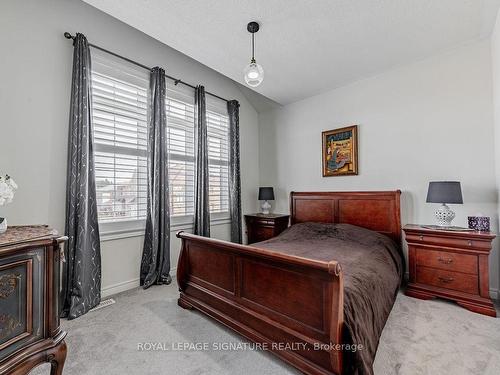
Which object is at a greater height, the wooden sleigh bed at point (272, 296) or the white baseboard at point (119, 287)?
the wooden sleigh bed at point (272, 296)

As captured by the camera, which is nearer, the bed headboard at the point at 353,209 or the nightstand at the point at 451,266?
the nightstand at the point at 451,266

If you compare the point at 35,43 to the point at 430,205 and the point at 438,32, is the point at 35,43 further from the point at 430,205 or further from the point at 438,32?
the point at 430,205

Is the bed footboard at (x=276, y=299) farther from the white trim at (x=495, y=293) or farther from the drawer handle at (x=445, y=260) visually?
the white trim at (x=495, y=293)

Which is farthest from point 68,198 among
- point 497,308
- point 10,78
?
point 497,308

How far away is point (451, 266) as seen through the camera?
2486 millimetres

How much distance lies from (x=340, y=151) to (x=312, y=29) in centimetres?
176

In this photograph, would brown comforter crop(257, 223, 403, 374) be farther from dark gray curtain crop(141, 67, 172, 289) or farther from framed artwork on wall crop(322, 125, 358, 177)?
dark gray curtain crop(141, 67, 172, 289)

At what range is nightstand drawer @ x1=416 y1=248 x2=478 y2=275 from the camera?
2.39m

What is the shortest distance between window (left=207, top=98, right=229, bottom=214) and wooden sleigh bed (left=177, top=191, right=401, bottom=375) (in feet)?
4.92

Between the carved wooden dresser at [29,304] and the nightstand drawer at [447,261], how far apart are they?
10.3ft

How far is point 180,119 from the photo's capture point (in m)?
3.48

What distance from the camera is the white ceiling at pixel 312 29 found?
215 centimetres

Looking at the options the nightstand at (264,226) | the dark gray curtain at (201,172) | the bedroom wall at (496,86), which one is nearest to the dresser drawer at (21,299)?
the dark gray curtain at (201,172)

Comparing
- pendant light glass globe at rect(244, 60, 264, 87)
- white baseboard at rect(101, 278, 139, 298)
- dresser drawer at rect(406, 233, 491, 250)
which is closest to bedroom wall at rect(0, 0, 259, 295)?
white baseboard at rect(101, 278, 139, 298)
